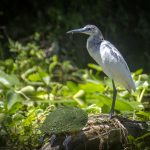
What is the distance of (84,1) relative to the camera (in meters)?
7.74

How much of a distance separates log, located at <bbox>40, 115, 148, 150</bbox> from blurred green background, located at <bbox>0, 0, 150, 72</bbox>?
349cm

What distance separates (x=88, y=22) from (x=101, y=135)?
4087mm

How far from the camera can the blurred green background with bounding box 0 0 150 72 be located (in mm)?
7613

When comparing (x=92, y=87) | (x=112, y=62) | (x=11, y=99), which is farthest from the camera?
(x=92, y=87)

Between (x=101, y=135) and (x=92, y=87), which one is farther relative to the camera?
(x=92, y=87)

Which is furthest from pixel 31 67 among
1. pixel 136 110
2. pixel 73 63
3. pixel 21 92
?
pixel 136 110

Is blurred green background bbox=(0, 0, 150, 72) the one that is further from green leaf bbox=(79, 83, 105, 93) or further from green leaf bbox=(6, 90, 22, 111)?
green leaf bbox=(6, 90, 22, 111)

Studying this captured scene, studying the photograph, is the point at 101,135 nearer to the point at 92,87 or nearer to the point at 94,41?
the point at 94,41

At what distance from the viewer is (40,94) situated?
5.66 m

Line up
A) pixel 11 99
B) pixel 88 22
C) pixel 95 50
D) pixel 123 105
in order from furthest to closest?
pixel 88 22
pixel 11 99
pixel 123 105
pixel 95 50

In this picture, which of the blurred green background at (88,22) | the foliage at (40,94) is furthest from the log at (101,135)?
the blurred green background at (88,22)

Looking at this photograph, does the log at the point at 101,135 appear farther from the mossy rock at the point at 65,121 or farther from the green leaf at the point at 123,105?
the green leaf at the point at 123,105

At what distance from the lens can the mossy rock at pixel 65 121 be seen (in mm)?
3730

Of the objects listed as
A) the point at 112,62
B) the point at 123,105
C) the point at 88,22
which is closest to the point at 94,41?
the point at 112,62
